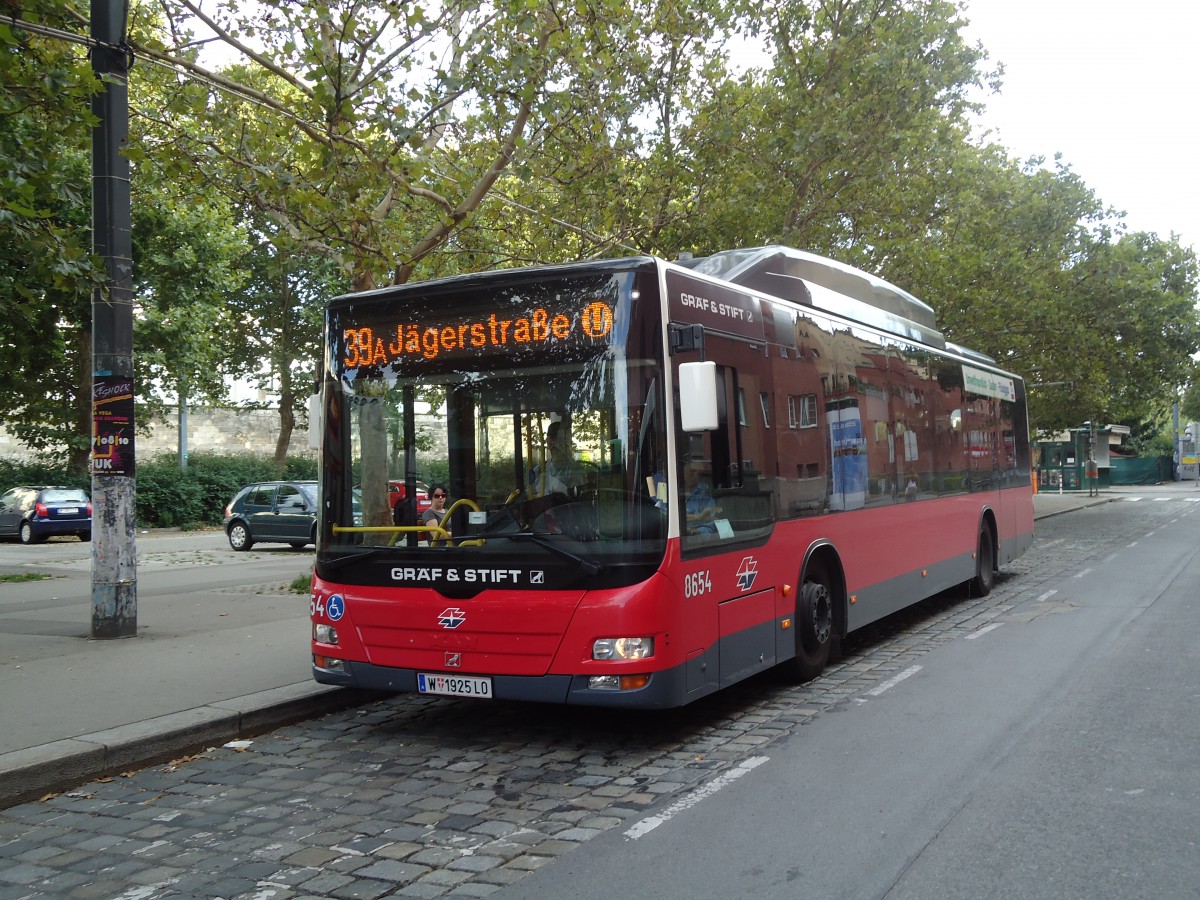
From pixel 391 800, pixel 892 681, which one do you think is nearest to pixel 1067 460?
pixel 892 681

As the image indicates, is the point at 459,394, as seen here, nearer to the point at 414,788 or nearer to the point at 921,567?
the point at 414,788

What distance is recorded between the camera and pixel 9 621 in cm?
1196

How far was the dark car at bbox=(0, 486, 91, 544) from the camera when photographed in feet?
95.1

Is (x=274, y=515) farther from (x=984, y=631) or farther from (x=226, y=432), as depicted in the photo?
(x=226, y=432)

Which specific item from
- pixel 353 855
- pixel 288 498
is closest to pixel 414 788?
pixel 353 855

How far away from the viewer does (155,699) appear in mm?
7633

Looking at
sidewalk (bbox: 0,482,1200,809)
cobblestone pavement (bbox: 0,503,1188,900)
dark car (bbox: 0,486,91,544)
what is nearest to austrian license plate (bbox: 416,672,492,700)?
cobblestone pavement (bbox: 0,503,1188,900)

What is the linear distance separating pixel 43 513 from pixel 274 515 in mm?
8661

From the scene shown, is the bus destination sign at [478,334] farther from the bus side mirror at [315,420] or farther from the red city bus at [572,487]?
the bus side mirror at [315,420]

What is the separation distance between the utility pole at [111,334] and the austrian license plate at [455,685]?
4.65 metres

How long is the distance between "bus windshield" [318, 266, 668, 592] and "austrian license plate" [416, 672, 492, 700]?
0.66 m

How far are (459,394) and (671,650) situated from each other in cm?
204

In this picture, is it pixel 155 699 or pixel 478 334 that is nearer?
pixel 478 334

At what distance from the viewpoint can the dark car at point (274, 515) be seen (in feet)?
79.5
